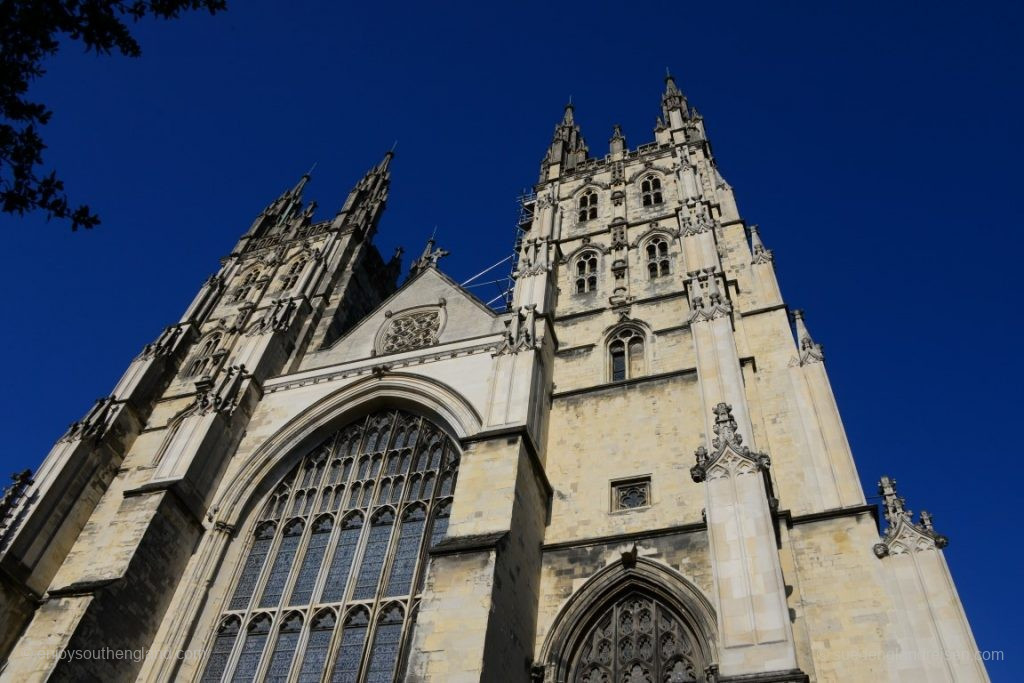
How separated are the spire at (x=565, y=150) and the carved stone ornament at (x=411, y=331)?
753cm

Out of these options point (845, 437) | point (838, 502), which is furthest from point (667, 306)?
point (838, 502)

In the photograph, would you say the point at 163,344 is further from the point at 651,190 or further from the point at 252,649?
the point at 651,190

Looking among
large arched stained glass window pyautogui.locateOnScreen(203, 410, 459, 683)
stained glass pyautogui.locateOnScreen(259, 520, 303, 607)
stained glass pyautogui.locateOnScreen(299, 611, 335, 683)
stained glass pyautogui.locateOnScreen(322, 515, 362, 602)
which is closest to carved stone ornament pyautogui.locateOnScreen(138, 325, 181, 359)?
large arched stained glass window pyautogui.locateOnScreen(203, 410, 459, 683)

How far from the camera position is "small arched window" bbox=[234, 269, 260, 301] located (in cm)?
2357

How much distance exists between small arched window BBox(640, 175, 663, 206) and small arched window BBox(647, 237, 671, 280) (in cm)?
247

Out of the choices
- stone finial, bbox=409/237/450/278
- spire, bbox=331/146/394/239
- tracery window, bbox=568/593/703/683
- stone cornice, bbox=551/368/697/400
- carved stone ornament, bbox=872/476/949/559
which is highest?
spire, bbox=331/146/394/239

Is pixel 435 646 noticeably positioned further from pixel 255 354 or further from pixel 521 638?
pixel 255 354

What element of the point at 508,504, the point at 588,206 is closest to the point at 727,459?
the point at 508,504

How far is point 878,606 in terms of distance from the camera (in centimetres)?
945

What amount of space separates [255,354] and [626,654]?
443 inches

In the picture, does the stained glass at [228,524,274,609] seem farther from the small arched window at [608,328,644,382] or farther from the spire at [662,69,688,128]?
the spire at [662,69,688,128]

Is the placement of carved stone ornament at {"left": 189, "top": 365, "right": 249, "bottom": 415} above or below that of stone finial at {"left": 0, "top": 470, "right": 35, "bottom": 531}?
above

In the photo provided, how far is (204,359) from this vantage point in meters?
20.5

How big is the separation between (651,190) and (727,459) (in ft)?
42.5
